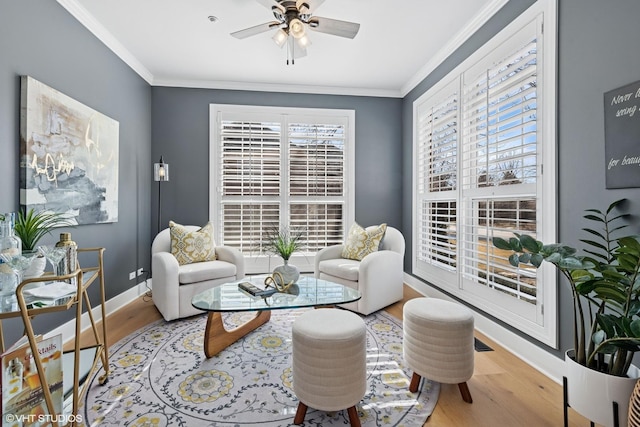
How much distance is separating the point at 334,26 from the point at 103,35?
2299mm

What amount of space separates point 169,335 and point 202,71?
3.06 metres

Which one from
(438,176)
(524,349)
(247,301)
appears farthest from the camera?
(438,176)

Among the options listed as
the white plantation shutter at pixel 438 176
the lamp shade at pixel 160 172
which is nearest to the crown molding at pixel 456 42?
the white plantation shutter at pixel 438 176

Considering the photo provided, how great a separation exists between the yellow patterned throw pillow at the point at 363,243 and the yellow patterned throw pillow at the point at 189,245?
160cm

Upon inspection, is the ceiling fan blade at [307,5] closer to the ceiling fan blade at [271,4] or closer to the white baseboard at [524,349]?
the ceiling fan blade at [271,4]

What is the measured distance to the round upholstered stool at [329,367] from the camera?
1.54 meters

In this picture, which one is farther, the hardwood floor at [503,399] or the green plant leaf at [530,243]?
the hardwood floor at [503,399]

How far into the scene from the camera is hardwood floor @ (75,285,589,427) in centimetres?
165

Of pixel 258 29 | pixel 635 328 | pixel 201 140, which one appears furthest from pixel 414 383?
pixel 201 140

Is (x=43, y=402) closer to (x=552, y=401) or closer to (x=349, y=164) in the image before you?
(x=552, y=401)

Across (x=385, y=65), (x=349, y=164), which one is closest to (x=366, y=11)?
(x=385, y=65)

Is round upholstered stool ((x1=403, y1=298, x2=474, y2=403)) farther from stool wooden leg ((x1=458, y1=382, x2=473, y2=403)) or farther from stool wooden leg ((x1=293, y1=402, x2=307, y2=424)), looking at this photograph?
stool wooden leg ((x1=293, y1=402, x2=307, y2=424))

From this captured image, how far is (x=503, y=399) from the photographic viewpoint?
1.82m

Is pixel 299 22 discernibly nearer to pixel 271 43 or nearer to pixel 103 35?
pixel 271 43
